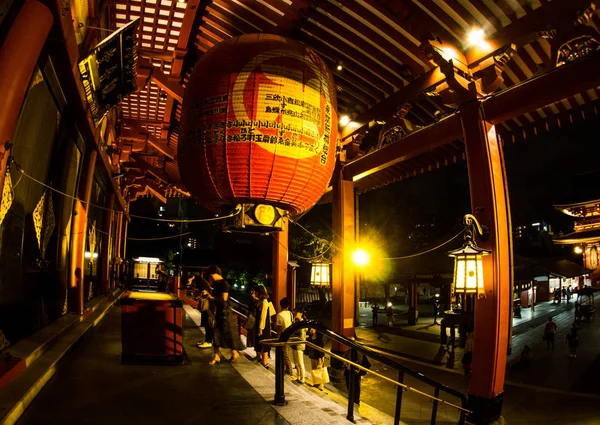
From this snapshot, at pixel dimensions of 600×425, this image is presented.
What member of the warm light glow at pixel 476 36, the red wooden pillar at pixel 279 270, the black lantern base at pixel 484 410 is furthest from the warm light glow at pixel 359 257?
the warm light glow at pixel 476 36

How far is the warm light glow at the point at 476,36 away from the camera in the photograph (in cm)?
586

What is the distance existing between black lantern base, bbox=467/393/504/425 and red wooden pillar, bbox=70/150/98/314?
873 centimetres

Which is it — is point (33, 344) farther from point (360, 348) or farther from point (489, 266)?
point (489, 266)

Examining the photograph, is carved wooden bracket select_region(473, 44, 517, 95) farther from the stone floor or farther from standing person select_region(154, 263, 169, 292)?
standing person select_region(154, 263, 169, 292)

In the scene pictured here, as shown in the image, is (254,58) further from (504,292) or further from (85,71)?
(504,292)

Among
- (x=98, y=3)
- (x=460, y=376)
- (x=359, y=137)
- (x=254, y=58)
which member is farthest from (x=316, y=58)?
(x=460, y=376)

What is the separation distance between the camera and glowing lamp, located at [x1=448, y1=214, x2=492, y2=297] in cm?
596

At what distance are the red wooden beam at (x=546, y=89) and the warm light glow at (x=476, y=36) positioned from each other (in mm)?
853

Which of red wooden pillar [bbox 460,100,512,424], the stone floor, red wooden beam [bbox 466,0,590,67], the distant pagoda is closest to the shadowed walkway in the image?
the stone floor

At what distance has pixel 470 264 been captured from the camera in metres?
6.04

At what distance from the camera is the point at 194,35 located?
7.34 m

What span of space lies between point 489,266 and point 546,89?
2.63 m

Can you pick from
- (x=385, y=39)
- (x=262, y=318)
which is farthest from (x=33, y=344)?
(x=385, y=39)

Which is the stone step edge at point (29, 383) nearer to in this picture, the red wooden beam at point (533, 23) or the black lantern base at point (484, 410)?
the black lantern base at point (484, 410)
